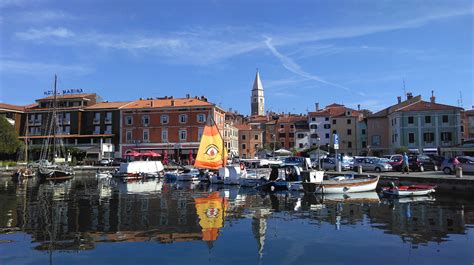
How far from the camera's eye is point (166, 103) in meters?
95.4

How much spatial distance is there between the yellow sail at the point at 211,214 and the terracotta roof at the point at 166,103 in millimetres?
57102

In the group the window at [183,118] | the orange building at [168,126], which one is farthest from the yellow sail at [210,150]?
the window at [183,118]

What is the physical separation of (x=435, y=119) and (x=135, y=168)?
179 feet

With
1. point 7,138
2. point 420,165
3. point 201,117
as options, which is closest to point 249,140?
point 201,117

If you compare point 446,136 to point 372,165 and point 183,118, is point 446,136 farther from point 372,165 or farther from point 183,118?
point 183,118

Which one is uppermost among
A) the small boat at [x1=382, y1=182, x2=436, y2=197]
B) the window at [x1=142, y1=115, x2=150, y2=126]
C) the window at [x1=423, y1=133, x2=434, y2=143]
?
the window at [x1=142, y1=115, x2=150, y2=126]

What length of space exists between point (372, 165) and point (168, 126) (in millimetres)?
51149

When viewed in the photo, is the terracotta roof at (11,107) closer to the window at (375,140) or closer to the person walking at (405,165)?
the window at (375,140)

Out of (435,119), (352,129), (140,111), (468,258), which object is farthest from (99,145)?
(468,258)

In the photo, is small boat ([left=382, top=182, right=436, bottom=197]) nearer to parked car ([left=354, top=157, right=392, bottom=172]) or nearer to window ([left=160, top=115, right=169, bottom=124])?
parked car ([left=354, top=157, right=392, bottom=172])

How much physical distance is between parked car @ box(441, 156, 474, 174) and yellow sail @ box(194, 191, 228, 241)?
877 inches

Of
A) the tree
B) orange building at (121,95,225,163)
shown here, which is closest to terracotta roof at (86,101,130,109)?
orange building at (121,95,225,163)

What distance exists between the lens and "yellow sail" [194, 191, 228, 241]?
19869 millimetres

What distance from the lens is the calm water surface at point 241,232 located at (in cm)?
1541
